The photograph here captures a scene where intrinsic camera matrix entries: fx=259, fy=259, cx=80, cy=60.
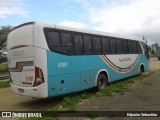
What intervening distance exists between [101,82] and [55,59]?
3961mm

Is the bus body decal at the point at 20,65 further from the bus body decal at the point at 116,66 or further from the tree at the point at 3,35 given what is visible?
the tree at the point at 3,35

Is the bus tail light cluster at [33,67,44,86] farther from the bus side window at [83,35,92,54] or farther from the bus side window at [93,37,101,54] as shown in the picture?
the bus side window at [93,37,101,54]

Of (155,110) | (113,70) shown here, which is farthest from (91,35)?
(155,110)

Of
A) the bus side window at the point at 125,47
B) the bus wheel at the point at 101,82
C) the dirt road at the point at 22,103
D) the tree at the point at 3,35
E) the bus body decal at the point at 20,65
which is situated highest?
the tree at the point at 3,35

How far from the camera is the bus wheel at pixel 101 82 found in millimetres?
12047

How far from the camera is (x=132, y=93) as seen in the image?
1013 centimetres

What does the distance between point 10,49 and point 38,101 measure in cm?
243

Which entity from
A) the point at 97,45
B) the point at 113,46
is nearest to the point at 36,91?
the point at 97,45

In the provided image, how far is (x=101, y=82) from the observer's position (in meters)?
12.5

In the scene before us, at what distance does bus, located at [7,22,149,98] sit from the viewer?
29.0 ft

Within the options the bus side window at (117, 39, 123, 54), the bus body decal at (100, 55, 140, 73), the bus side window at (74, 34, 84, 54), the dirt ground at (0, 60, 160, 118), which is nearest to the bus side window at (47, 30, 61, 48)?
the bus side window at (74, 34, 84, 54)

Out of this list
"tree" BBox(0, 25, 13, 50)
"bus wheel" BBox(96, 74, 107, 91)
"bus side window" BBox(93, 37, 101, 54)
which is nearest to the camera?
"bus side window" BBox(93, 37, 101, 54)

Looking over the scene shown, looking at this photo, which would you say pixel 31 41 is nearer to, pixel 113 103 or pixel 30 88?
pixel 30 88

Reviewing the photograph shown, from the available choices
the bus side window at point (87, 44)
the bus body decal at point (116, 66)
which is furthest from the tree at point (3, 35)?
the bus side window at point (87, 44)
